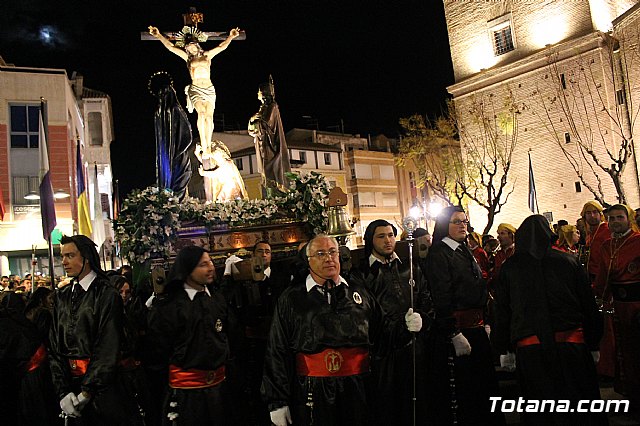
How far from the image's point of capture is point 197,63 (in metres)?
12.4

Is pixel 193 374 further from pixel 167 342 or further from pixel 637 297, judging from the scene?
pixel 637 297

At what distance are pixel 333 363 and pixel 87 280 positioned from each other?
246cm

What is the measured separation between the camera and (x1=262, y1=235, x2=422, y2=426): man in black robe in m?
4.30

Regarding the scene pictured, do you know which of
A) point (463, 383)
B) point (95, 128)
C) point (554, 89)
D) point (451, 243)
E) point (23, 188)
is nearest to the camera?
point (463, 383)

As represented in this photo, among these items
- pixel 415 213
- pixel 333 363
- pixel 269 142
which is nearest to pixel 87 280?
pixel 333 363

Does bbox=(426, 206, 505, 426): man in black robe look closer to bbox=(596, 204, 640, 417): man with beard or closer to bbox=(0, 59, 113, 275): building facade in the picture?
bbox=(596, 204, 640, 417): man with beard

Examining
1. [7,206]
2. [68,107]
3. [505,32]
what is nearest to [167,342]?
[7,206]

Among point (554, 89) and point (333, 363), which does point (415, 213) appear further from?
point (554, 89)

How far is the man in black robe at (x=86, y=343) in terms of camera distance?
481cm

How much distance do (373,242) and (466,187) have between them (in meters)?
25.2

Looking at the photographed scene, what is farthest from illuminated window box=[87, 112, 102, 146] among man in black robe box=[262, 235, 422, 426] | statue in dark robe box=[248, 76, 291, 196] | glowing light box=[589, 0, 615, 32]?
man in black robe box=[262, 235, 422, 426]

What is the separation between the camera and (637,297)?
6359mm

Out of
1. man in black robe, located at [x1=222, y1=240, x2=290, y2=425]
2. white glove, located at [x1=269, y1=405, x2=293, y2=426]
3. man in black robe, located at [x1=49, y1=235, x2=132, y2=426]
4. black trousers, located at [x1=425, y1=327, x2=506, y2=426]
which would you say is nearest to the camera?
white glove, located at [x1=269, y1=405, x2=293, y2=426]

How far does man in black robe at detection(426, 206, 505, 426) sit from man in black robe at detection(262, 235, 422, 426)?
5.13 ft
